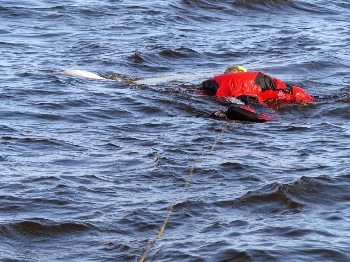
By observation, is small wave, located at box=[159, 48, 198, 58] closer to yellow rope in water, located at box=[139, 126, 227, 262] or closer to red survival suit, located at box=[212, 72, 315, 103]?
red survival suit, located at box=[212, 72, 315, 103]

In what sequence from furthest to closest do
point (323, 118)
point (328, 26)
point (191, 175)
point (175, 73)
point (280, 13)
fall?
point (280, 13) → point (328, 26) → point (175, 73) → point (323, 118) → point (191, 175)

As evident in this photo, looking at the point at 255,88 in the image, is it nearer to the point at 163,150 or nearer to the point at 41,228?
the point at 163,150

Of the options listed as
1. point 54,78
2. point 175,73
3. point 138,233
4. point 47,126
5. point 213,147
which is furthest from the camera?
point 175,73

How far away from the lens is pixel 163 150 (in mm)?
10227

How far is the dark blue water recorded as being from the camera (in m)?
7.62

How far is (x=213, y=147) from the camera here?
10.5m

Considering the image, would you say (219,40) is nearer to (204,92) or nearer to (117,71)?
(117,71)

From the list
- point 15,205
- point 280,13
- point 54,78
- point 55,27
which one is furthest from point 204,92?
point 280,13

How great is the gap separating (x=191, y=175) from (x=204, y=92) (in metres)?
3.25

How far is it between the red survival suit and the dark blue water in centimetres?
20

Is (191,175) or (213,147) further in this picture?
(213,147)

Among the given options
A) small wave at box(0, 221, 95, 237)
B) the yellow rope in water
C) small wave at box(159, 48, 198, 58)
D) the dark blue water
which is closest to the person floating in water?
the dark blue water

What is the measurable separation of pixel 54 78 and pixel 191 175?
4.88 m

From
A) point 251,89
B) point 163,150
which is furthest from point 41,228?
point 251,89
